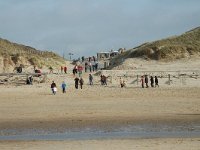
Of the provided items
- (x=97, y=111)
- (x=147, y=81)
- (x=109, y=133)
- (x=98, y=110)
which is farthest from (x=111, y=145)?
(x=147, y=81)

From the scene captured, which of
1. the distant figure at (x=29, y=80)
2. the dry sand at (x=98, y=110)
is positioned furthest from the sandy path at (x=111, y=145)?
the distant figure at (x=29, y=80)

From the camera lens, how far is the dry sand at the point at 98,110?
55.8ft

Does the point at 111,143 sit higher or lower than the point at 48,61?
lower

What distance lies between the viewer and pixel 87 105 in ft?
94.8

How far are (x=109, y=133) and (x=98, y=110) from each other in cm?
750

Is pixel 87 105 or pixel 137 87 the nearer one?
pixel 87 105

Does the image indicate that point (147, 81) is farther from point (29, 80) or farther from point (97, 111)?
point (97, 111)

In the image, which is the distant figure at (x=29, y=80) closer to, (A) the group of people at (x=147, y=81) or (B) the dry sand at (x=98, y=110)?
(B) the dry sand at (x=98, y=110)

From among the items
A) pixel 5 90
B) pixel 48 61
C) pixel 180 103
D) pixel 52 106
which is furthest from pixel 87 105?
pixel 48 61

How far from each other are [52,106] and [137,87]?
33.8 feet

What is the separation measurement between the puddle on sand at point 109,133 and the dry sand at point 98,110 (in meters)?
0.90

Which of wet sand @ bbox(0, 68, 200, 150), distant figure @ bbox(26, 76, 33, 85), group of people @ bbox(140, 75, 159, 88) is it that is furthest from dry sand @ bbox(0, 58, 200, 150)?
distant figure @ bbox(26, 76, 33, 85)

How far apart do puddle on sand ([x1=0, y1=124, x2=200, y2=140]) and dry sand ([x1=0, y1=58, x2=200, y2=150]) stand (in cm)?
90

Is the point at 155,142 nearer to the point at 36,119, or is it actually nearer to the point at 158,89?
the point at 36,119
